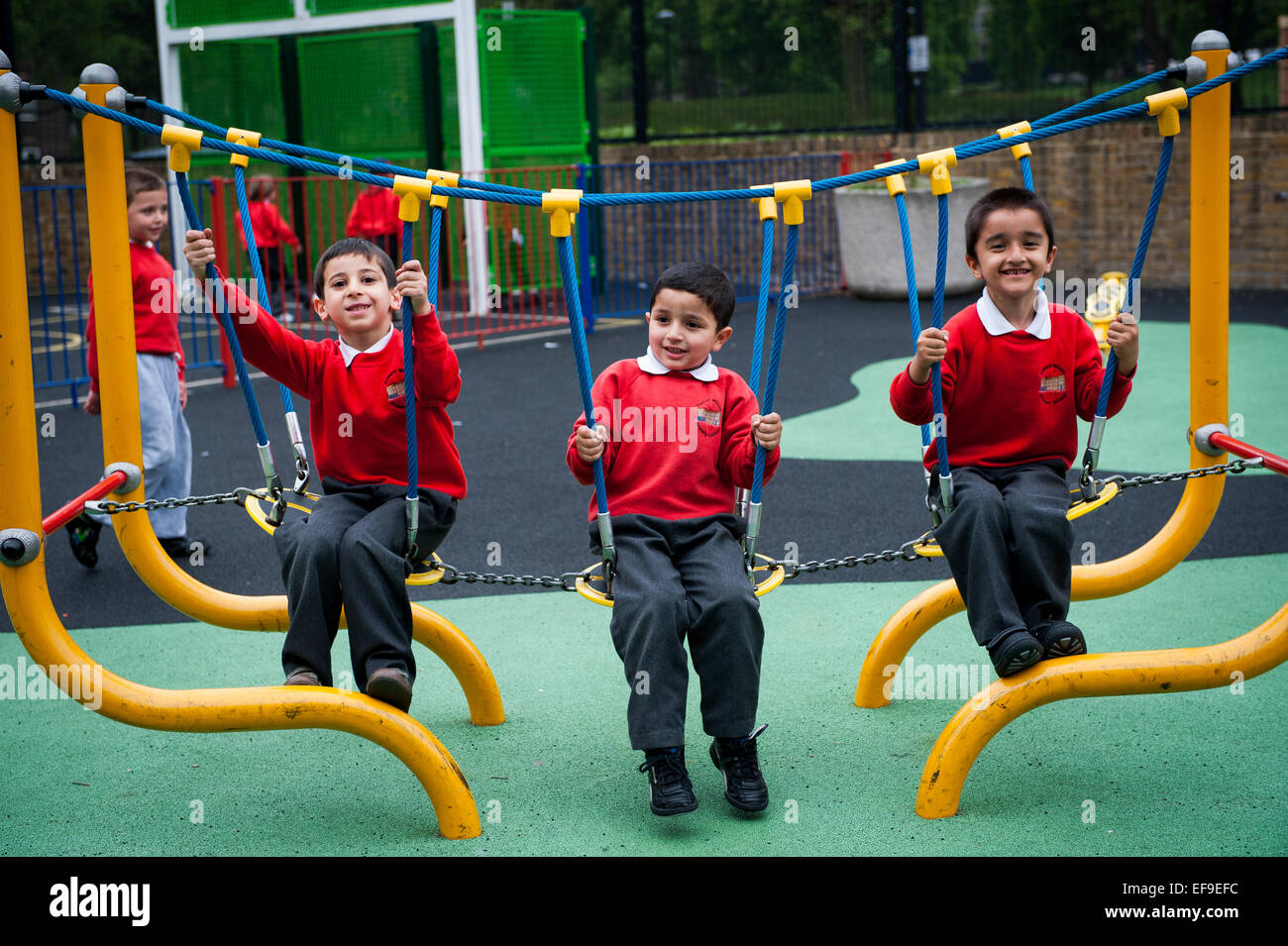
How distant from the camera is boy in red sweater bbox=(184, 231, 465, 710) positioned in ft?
9.31

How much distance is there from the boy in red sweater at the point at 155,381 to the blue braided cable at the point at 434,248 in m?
2.26

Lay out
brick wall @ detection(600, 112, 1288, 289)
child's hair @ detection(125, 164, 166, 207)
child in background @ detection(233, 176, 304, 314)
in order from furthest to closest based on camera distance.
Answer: brick wall @ detection(600, 112, 1288, 289), child in background @ detection(233, 176, 304, 314), child's hair @ detection(125, 164, 166, 207)

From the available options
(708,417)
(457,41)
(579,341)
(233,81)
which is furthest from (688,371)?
(233,81)

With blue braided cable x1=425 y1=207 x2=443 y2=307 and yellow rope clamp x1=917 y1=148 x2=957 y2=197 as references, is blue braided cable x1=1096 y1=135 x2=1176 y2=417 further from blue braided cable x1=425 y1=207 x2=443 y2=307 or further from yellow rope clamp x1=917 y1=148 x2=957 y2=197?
blue braided cable x1=425 y1=207 x2=443 y2=307

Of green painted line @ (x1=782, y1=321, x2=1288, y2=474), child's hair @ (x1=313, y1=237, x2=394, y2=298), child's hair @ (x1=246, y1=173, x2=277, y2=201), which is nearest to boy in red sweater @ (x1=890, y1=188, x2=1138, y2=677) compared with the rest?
child's hair @ (x1=313, y1=237, x2=394, y2=298)

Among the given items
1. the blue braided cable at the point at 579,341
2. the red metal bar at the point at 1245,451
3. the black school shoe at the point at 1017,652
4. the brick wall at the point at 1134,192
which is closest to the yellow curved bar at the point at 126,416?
the blue braided cable at the point at 579,341

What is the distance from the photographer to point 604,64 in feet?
66.2

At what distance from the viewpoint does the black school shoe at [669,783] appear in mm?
2756

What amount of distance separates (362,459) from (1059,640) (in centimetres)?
166

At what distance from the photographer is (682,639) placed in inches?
111

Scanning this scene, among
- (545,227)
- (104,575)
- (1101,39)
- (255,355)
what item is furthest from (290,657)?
Answer: (1101,39)

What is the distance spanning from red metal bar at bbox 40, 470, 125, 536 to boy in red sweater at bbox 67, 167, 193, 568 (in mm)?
1832

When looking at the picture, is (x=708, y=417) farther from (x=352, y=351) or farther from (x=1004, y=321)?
(x=352, y=351)

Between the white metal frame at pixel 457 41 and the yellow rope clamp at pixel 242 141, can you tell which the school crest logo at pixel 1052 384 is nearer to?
the yellow rope clamp at pixel 242 141
